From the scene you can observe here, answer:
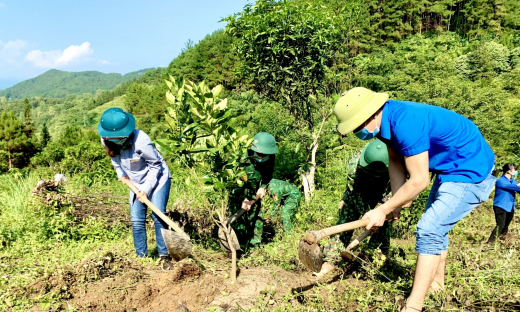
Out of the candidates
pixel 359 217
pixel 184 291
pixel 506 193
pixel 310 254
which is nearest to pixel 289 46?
pixel 359 217

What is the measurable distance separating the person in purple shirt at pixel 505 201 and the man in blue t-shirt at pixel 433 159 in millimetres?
3225

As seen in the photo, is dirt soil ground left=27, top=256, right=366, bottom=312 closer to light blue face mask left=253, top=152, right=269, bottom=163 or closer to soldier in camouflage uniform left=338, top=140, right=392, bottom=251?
soldier in camouflage uniform left=338, top=140, right=392, bottom=251

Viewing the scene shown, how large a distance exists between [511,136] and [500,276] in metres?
10.8

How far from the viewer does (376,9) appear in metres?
32.5

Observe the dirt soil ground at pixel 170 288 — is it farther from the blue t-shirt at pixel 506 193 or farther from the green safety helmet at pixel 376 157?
the blue t-shirt at pixel 506 193

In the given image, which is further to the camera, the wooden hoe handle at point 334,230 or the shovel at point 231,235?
the shovel at point 231,235

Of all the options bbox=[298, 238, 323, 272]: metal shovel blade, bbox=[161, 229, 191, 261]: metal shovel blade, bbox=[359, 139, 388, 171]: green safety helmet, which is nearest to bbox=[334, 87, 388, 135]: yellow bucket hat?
bbox=[298, 238, 323, 272]: metal shovel blade

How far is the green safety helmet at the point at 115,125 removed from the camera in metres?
2.84

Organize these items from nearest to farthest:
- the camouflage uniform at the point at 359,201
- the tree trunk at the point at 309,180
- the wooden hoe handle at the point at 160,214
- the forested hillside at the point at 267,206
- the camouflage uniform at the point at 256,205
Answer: the forested hillside at the point at 267,206 < the wooden hoe handle at the point at 160,214 < the camouflage uniform at the point at 359,201 < the camouflage uniform at the point at 256,205 < the tree trunk at the point at 309,180

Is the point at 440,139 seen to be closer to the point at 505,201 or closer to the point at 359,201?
Answer: the point at 359,201

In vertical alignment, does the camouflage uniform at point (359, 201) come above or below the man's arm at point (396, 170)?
below

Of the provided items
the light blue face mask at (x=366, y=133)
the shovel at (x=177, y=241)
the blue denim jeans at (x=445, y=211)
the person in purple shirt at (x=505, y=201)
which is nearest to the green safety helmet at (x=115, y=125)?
the shovel at (x=177, y=241)

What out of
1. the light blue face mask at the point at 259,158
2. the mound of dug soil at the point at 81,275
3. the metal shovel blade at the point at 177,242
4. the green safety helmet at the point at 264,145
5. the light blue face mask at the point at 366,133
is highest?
the light blue face mask at the point at 366,133

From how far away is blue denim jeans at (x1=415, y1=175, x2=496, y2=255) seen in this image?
6.77ft
